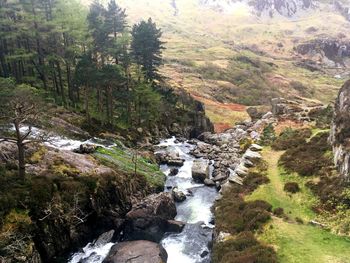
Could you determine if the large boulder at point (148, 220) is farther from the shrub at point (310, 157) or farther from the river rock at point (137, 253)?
the shrub at point (310, 157)

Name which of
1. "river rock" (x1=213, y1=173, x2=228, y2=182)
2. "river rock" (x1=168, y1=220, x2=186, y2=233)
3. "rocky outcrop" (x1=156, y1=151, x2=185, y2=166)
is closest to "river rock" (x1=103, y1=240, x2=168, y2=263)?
"river rock" (x1=168, y1=220, x2=186, y2=233)

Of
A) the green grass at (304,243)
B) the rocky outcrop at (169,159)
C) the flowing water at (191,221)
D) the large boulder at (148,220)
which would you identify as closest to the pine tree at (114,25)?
the rocky outcrop at (169,159)

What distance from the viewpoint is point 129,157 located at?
51094 mm

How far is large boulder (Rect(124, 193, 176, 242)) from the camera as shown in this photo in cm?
3741

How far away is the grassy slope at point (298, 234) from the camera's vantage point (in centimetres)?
2692

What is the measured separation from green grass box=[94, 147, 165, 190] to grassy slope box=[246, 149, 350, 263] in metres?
14.5

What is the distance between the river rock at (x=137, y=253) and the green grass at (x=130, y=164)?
13.0m

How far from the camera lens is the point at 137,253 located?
32.2 m

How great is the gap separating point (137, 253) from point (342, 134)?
23861 millimetres

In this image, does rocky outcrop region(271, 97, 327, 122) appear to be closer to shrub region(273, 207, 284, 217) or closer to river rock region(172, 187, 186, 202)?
river rock region(172, 187, 186, 202)

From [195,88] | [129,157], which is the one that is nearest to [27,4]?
[129,157]

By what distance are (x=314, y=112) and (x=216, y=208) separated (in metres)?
33.4

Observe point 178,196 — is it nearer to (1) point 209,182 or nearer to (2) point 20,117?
(1) point 209,182

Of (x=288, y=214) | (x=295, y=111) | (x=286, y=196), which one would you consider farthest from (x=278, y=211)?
(x=295, y=111)
